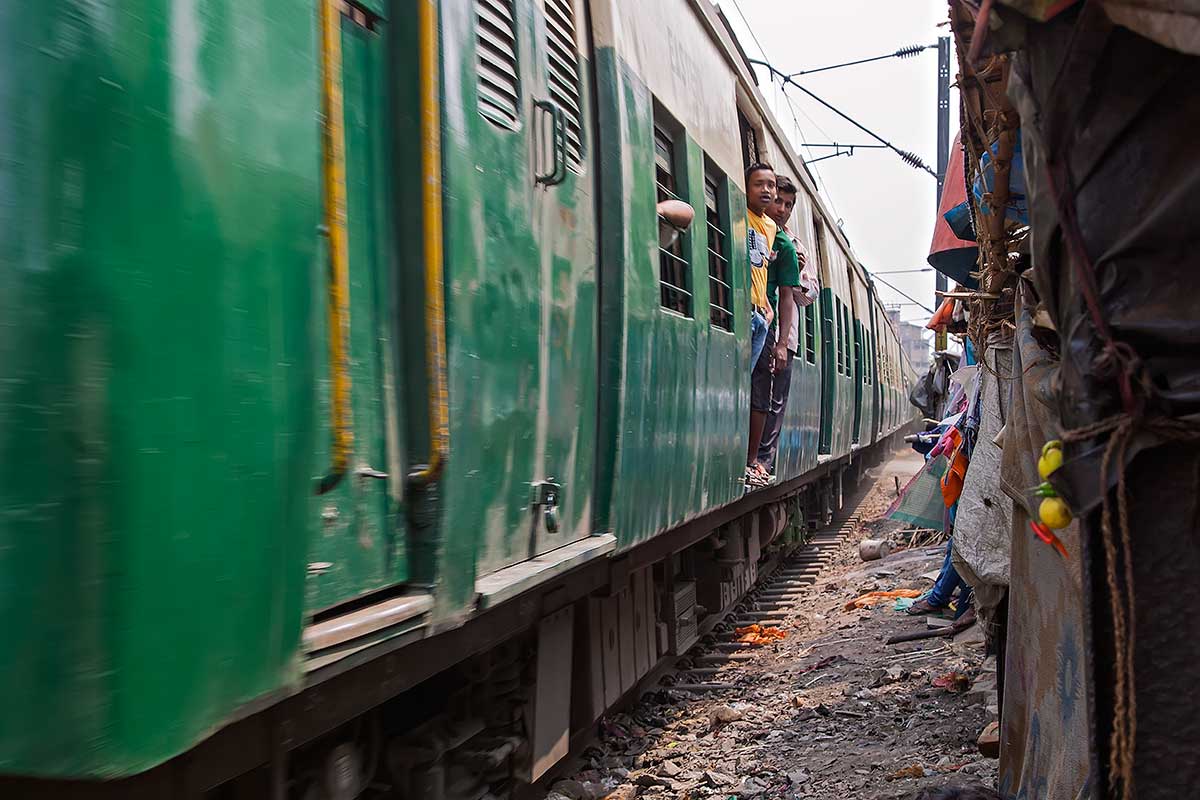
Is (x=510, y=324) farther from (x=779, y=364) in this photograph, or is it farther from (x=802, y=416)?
(x=802, y=416)

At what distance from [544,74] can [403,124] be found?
93 centimetres

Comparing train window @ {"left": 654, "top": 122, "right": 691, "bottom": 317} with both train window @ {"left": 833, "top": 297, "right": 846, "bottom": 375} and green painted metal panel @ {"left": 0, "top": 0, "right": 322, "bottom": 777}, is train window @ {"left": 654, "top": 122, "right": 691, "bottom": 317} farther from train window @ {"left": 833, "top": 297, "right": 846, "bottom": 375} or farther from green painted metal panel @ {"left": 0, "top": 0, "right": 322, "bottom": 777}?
train window @ {"left": 833, "top": 297, "right": 846, "bottom": 375}

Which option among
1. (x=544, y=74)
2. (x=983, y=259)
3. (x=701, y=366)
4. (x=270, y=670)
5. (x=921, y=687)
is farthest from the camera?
(x=921, y=687)

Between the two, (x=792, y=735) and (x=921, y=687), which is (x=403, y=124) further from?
(x=921, y=687)

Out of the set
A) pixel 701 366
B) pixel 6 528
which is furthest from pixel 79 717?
pixel 701 366

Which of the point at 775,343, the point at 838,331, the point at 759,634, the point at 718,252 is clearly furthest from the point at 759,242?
the point at 838,331

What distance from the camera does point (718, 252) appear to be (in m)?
5.60

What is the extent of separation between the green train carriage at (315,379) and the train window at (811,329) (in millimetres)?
4906

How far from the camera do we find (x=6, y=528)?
1.29 meters

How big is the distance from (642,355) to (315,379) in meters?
2.15

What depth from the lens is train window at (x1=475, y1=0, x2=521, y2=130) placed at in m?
2.64

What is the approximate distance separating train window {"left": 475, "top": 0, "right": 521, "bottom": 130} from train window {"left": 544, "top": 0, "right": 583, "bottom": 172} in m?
0.35

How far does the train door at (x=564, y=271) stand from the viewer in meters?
2.97

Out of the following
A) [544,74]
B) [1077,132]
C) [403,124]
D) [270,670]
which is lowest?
[270,670]
